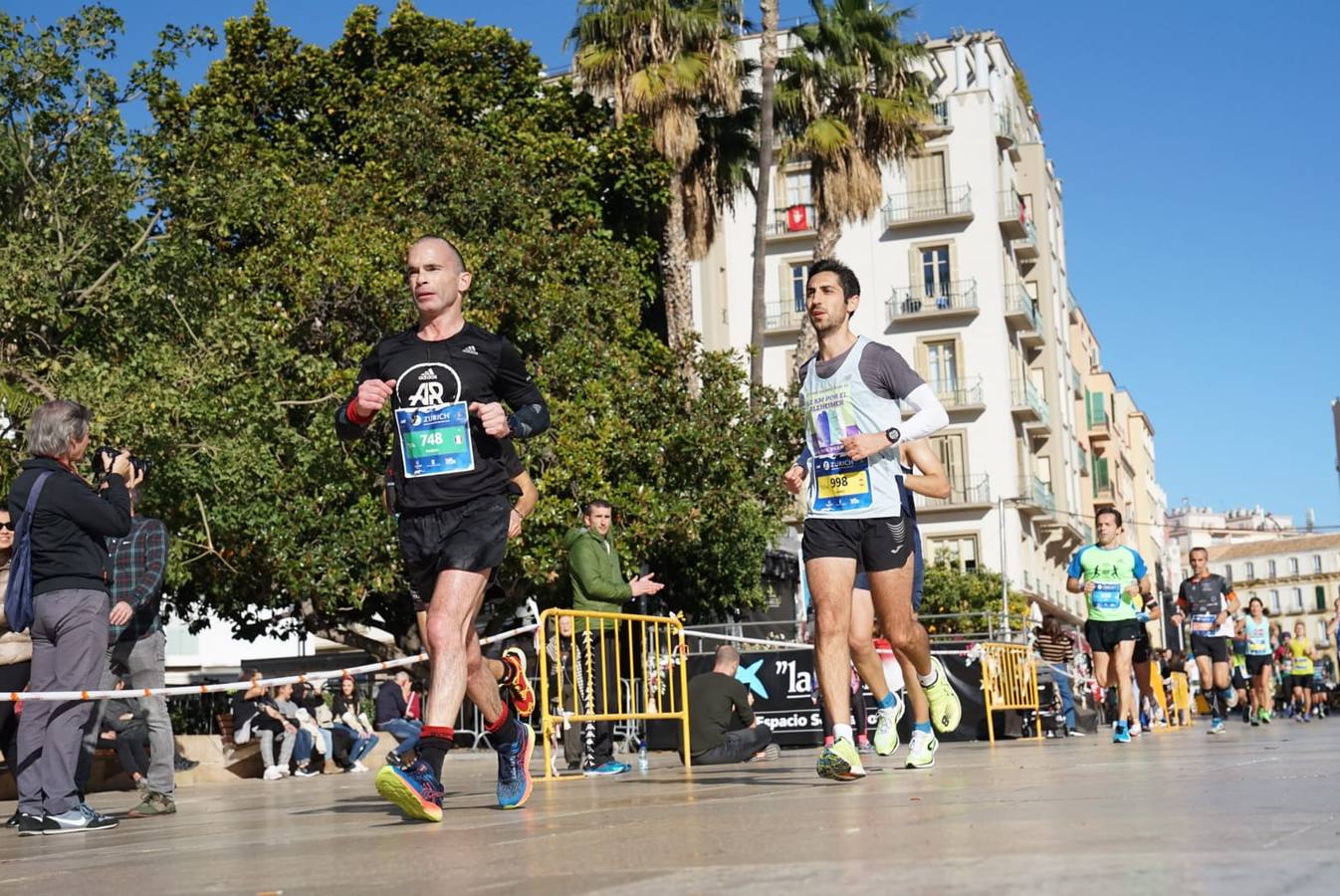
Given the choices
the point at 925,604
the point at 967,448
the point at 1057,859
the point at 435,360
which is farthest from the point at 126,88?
the point at 967,448

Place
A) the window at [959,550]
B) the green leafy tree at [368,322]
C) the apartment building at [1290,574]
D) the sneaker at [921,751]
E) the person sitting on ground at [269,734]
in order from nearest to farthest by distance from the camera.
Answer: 1. the sneaker at [921,751]
2. the person sitting on ground at [269,734]
3. the green leafy tree at [368,322]
4. the window at [959,550]
5. the apartment building at [1290,574]

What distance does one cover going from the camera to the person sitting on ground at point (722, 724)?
12.9 m

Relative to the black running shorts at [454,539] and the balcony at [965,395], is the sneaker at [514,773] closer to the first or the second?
the black running shorts at [454,539]

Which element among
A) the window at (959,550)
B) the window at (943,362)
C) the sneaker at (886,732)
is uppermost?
the window at (943,362)

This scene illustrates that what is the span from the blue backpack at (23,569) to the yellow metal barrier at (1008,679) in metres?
9.90

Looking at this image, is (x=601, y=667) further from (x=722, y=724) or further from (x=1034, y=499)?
(x=1034, y=499)

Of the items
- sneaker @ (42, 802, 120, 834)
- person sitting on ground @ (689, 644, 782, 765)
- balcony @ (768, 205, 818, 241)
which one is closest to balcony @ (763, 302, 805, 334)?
balcony @ (768, 205, 818, 241)

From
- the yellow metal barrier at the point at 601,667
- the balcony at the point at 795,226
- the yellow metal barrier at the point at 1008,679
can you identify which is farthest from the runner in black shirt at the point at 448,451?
the balcony at the point at 795,226

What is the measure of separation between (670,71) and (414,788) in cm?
2497

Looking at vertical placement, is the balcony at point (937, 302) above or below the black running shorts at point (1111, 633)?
above

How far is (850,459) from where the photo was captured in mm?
7477

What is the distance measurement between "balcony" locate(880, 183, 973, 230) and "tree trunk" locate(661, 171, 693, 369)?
27296 mm

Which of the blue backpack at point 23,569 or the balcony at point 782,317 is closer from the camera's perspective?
the blue backpack at point 23,569

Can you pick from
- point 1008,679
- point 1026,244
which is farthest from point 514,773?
point 1026,244
